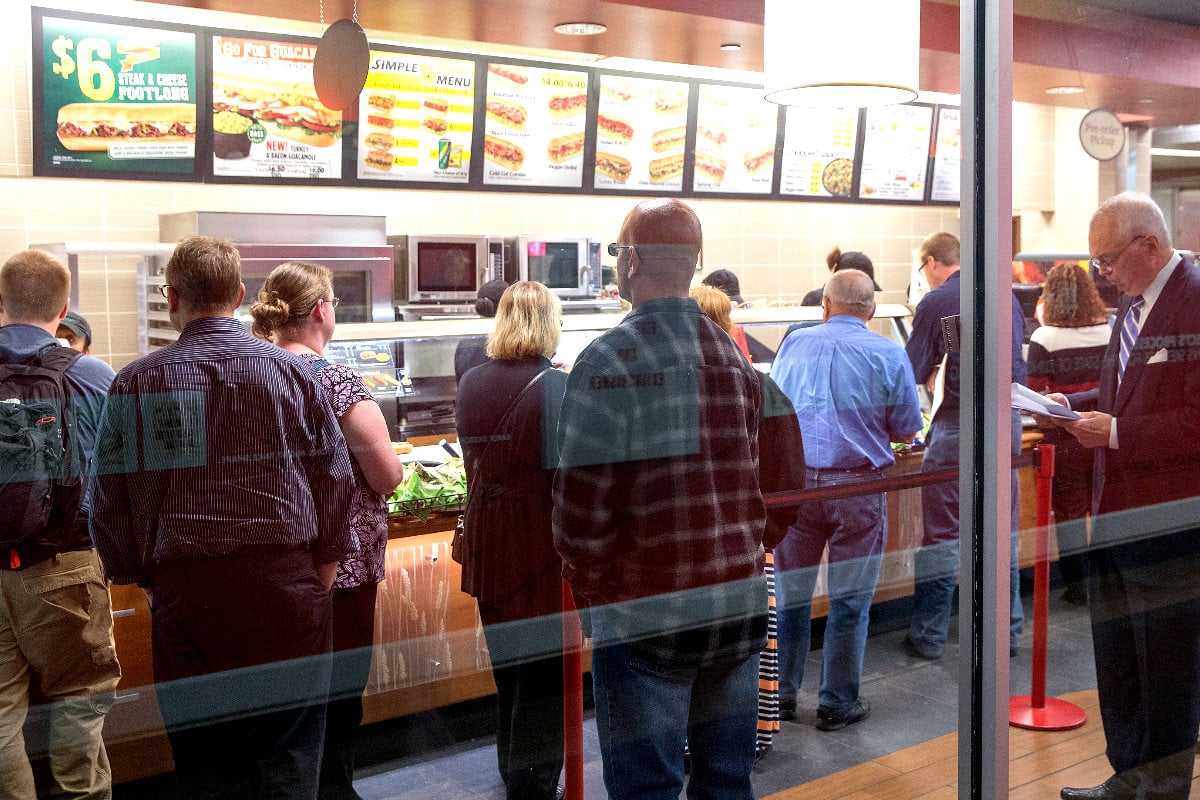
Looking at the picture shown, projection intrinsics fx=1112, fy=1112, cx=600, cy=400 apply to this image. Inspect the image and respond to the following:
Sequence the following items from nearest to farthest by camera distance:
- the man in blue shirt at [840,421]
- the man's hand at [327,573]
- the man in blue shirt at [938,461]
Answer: the man's hand at [327,573]
the man in blue shirt at [938,461]
the man in blue shirt at [840,421]

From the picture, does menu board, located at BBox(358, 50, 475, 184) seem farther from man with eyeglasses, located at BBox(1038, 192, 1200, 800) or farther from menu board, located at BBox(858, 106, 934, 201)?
Answer: man with eyeglasses, located at BBox(1038, 192, 1200, 800)

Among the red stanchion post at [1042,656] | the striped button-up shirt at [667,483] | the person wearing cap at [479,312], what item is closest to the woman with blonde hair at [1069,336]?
the red stanchion post at [1042,656]

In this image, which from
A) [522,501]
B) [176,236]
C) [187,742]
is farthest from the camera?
[176,236]

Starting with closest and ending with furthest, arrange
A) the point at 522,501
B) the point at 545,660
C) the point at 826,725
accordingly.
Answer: the point at 522,501, the point at 545,660, the point at 826,725

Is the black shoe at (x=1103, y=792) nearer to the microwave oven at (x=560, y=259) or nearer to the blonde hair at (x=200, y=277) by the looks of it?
the microwave oven at (x=560, y=259)

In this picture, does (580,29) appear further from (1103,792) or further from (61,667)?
(1103,792)

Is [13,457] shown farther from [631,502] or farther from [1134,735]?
[1134,735]

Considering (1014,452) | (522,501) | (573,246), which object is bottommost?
(522,501)

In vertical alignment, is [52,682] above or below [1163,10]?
below

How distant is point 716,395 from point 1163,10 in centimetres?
176

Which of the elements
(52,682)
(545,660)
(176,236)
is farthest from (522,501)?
(176,236)

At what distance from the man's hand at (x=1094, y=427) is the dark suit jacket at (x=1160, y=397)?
2cm

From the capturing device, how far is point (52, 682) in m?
2.24

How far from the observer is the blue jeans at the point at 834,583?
11.5ft
